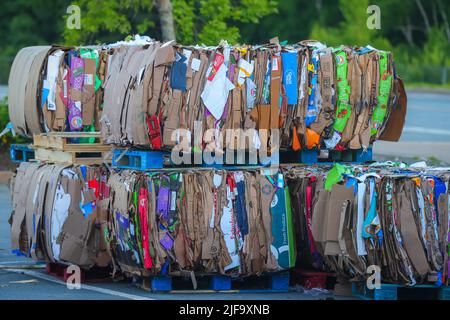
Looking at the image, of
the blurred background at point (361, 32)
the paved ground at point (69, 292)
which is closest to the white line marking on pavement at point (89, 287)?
the paved ground at point (69, 292)

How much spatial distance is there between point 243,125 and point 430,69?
41484 mm

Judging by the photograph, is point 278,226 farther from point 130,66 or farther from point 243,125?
point 130,66

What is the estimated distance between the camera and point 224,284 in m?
9.64

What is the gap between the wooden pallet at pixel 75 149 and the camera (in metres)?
10.3

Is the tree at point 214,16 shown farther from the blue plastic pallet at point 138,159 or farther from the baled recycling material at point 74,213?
the blue plastic pallet at point 138,159

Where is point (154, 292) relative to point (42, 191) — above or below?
below

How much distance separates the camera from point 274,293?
975cm

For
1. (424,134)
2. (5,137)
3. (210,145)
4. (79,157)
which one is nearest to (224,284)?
(210,145)

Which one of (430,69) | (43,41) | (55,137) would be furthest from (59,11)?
(55,137)

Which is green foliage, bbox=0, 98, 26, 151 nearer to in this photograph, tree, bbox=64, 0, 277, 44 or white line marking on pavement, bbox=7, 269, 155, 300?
tree, bbox=64, 0, 277, 44

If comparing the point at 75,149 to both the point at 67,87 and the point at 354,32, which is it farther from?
the point at 354,32

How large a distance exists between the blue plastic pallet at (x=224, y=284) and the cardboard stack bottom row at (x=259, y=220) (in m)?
0.15
